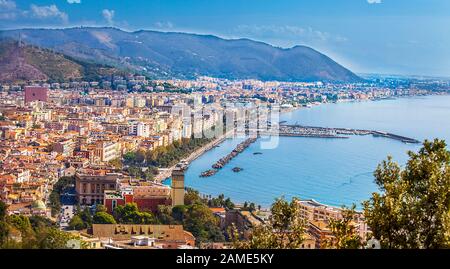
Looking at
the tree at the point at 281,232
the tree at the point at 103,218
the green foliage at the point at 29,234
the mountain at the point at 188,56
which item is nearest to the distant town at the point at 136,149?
the tree at the point at 103,218

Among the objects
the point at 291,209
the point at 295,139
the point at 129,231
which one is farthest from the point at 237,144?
the point at 291,209

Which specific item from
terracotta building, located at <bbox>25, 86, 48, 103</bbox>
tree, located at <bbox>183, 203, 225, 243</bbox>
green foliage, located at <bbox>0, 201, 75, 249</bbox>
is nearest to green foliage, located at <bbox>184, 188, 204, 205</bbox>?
tree, located at <bbox>183, 203, 225, 243</bbox>

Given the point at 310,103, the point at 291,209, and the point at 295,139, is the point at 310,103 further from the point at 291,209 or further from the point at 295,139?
the point at 291,209

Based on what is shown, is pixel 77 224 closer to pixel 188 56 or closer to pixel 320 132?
pixel 188 56

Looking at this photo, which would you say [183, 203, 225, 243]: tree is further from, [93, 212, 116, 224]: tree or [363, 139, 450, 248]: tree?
[363, 139, 450, 248]: tree

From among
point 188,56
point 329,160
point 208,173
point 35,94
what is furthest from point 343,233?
point 35,94

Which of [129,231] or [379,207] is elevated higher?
[379,207]
